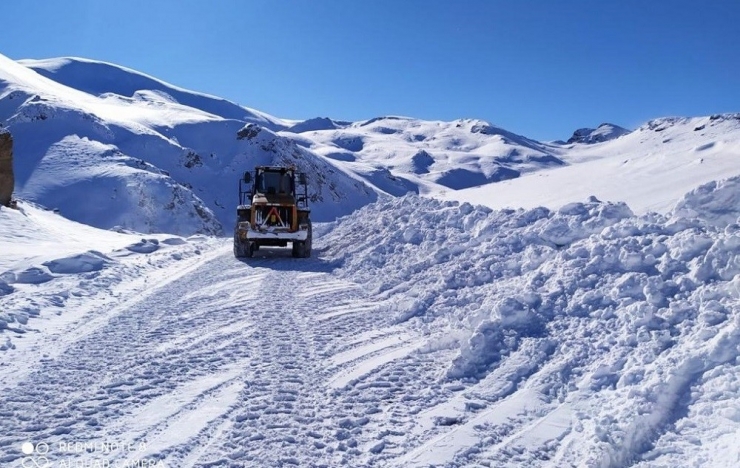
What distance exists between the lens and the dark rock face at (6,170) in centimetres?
2383

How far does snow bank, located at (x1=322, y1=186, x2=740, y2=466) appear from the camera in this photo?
14.1 feet

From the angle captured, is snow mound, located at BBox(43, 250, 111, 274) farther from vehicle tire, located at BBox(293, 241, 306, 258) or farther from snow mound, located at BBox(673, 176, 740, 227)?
snow mound, located at BBox(673, 176, 740, 227)

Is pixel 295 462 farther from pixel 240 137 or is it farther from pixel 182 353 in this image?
pixel 240 137

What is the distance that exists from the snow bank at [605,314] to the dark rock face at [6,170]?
804 inches

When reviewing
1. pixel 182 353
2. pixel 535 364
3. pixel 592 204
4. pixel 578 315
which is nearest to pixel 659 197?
pixel 592 204

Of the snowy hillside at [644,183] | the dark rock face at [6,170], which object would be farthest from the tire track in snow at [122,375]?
the dark rock face at [6,170]

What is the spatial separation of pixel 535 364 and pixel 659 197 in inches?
348

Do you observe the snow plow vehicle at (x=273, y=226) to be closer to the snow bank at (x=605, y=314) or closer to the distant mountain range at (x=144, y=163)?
the snow bank at (x=605, y=314)

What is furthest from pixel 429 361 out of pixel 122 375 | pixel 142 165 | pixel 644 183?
pixel 142 165

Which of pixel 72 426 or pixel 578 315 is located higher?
pixel 578 315

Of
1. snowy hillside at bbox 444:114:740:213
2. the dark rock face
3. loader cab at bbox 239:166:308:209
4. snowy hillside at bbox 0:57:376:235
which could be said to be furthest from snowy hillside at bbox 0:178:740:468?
snowy hillside at bbox 0:57:376:235

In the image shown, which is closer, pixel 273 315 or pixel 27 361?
pixel 27 361

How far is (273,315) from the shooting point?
8219mm

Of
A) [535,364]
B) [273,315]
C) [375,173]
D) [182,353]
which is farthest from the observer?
[375,173]
